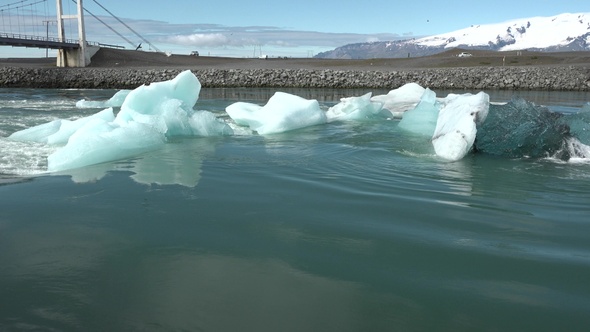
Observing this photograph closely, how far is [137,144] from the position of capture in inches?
230

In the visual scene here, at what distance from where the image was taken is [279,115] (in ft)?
26.9

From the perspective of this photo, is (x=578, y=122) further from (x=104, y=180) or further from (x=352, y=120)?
(x=104, y=180)

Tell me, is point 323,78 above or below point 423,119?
above

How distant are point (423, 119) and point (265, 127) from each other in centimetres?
247

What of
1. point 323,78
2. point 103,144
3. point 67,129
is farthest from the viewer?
point 323,78

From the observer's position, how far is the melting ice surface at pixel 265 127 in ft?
18.2

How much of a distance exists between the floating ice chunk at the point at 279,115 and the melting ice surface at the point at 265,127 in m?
0.02

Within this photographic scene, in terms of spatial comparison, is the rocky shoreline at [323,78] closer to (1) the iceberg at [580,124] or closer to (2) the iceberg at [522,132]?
(1) the iceberg at [580,124]

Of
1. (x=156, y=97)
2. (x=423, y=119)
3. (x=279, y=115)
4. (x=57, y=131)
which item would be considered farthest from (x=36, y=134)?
(x=423, y=119)

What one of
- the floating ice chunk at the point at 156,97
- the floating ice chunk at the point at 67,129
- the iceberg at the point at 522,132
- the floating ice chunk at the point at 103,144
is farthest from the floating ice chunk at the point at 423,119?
the floating ice chunk at the point at 67,129

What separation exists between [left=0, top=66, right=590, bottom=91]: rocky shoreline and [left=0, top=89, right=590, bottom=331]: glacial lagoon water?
20.3 m

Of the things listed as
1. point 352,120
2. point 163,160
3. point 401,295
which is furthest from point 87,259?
point 352,120

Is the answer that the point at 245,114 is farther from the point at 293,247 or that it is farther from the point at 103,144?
the point at 293,247

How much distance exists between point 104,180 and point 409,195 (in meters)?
2.54
